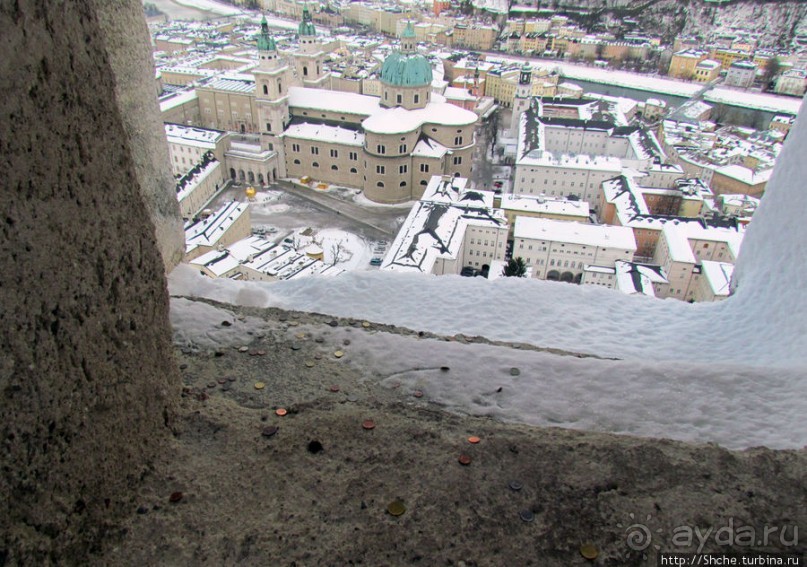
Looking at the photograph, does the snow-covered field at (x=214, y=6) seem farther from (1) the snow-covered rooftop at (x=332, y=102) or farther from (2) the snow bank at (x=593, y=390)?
(2) the snow bank at (x=593, y=390)

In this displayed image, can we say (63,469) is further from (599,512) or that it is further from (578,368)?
(578,368)

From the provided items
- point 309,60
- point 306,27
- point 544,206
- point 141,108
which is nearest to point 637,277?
point 544,206

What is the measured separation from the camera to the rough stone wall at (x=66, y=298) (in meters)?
1.68

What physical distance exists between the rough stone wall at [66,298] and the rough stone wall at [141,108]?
1.38 metres

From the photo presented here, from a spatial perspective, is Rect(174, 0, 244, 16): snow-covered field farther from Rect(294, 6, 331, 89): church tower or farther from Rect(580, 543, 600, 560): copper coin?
Rect(580, 543, 600, 560): copper coin

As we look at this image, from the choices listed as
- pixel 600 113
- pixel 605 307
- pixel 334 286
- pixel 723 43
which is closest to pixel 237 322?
pixel 334 286

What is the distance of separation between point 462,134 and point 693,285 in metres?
13.2

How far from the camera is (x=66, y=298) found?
187cm

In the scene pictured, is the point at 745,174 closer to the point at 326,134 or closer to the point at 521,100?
the point at 521,100

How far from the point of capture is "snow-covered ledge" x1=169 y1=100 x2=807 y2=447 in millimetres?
3113

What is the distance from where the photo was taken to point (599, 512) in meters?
2.23

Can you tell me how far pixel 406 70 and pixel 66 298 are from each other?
28.4 m

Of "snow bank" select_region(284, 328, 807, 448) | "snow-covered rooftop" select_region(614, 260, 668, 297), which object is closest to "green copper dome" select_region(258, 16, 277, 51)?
"snow-covered rooftop" select_region(614, 260, 668, 297)

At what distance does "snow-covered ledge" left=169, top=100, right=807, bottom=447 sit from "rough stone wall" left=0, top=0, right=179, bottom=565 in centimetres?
155
